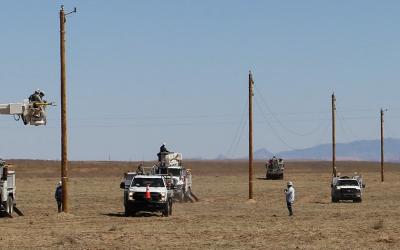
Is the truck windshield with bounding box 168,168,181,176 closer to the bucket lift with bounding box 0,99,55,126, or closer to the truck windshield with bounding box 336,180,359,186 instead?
the truck windshield with bounding box 336,180,359,186

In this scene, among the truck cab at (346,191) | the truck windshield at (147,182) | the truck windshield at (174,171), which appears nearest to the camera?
the truck windshield at (147,182)

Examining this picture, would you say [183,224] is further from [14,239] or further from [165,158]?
[165,158]

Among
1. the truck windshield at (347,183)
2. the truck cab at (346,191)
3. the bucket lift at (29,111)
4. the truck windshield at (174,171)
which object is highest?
the bucket lift at (29,111)

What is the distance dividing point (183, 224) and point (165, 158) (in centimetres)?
2707

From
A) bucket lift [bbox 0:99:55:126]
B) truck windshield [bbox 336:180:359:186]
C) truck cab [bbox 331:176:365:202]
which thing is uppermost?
bucket lift [bbox 0:99:55:126]

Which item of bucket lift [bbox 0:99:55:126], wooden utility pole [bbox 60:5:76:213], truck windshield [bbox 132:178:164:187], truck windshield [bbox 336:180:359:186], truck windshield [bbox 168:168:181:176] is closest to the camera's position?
bucket lift [bbox 0:99:55:126]

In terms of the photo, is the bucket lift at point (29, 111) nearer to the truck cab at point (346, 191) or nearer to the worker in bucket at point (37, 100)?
the worker in bucket at point (37, 100)

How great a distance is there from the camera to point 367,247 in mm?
27812

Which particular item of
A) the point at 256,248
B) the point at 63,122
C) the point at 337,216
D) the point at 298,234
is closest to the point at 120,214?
the point at 63,122

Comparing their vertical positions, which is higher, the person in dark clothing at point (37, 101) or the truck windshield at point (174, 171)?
the person in dark clothing at point (37, 101)

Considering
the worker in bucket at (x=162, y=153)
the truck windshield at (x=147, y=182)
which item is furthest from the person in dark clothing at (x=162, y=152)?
the truck windshield at (x=147, y=182)

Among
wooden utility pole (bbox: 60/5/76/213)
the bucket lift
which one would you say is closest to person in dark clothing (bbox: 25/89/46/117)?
the bucket lift

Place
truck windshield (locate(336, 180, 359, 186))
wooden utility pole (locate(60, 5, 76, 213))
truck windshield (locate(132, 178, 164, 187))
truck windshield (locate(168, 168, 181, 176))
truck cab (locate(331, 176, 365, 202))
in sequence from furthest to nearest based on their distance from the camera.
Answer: truck windshield (locate(336, 180, 359, 186)), truck cab (locate(331, 176, 365, 202)), truck windshield (locate(168, 168, 181, 176)), truck windshield (locate(132, 178, 164, 187)), wooden utility pole (locate(60, 5, 76, 213))

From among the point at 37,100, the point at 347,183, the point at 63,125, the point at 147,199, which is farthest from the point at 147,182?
the point at 347,183
